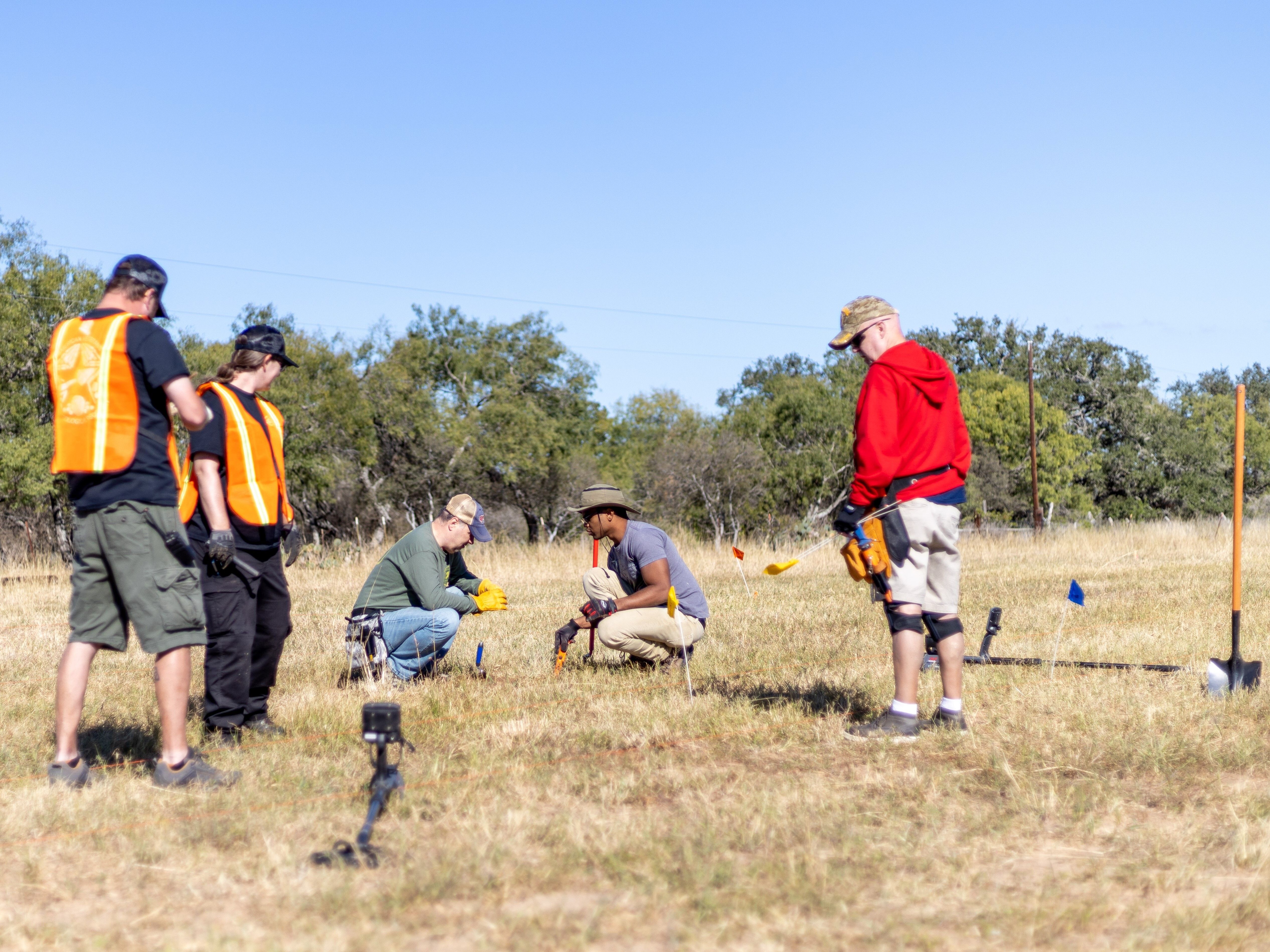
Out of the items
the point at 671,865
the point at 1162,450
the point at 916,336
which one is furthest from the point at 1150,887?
the point at 916,336

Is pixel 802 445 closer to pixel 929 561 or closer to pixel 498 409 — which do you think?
pixel 498 409

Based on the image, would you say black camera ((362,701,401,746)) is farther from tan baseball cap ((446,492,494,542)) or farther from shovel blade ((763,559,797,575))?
tan baseball cap ((446,492,494,542))

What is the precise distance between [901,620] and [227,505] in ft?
10.1

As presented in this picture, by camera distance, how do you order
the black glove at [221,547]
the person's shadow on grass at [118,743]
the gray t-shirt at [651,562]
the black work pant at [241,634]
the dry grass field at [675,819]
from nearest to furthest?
the dry grass field at [675,819] < the black glove at [221,547] < the person's shadow on grass at [118,743] < the black work pant at [241,634] < the gray t-shirt at [651,562]

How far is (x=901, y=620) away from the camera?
488cm

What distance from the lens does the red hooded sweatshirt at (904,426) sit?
15.7ft

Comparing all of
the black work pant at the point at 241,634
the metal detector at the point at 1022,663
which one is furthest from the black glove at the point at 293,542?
the metal detector at the point at 1022,663

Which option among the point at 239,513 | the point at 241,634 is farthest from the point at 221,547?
the point at 241,634

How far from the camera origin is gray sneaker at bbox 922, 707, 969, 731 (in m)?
5.03

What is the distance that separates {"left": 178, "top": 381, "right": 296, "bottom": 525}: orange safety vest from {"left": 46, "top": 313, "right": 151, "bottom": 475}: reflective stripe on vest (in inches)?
32.8

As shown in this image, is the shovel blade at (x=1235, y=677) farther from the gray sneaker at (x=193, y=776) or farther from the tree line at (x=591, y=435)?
the tree line at (x=591, y=435)

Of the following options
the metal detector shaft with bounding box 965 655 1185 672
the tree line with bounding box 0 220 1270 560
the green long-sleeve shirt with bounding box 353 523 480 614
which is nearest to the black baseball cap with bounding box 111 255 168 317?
the green long-sleeve shirt with bounding box 353 523 480 614

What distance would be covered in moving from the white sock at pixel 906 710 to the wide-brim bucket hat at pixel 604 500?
2.42 meters

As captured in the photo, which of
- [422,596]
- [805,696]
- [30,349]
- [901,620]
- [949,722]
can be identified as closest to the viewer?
[901,620]
